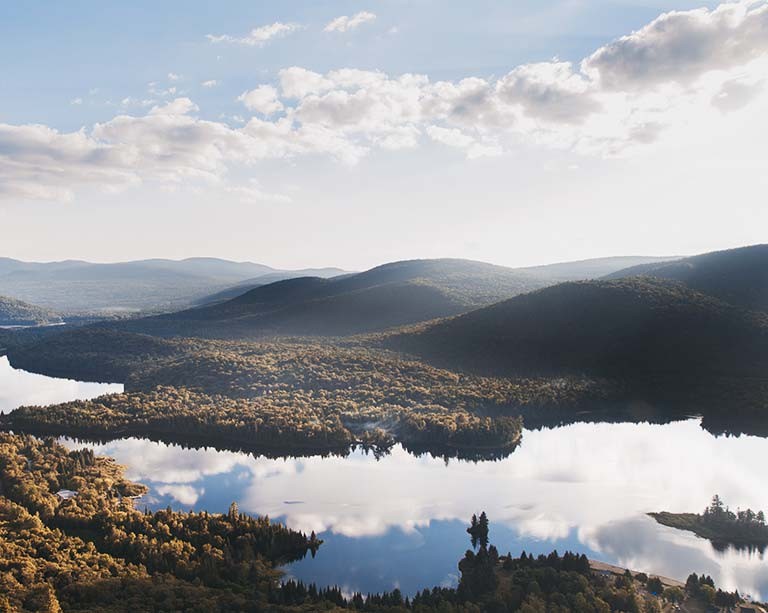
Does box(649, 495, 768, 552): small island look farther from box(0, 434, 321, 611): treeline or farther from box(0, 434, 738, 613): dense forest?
box(0, 434, 321, 611): treeline

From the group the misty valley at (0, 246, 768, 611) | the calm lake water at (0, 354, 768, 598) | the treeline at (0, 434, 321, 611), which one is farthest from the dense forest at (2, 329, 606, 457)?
the treeline at (0, 434, 321, 611)

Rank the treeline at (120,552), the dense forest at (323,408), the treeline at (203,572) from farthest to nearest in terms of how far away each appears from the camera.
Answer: the dense forest at (323,408), the treeline at (120,552), the treeline at (203,572)

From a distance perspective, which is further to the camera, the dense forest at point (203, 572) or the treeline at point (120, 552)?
the treeline at point (120, 552)

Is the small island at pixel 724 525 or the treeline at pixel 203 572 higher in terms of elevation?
the treeline at pixel 203 572

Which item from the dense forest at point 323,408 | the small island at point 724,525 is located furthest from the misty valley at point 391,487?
the dense forest at point 323,408

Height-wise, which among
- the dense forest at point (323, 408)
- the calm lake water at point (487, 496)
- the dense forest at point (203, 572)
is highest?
the dense forest at point (323, 408)

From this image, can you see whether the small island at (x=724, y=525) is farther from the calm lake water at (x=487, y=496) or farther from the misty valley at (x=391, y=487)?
the calm lake water at (x=487, y=496)
